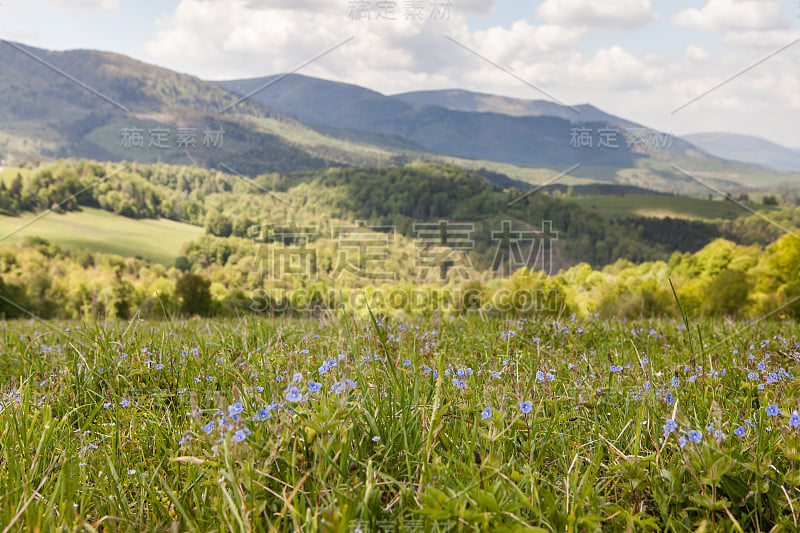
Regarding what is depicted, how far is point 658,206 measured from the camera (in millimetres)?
145000

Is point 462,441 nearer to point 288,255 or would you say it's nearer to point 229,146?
point 288,255

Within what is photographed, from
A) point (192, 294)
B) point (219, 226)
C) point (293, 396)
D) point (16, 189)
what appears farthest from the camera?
point (16, 189)

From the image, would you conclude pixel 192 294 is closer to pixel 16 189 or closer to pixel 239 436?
pixel 239 436

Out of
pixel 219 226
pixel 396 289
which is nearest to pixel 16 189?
pixel 219 226

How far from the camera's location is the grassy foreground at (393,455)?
1.51 metres

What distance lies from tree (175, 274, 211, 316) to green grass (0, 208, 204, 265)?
261ft

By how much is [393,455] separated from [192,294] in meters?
58.7

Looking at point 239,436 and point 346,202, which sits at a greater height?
point 346,202

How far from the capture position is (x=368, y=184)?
158250 millimetres

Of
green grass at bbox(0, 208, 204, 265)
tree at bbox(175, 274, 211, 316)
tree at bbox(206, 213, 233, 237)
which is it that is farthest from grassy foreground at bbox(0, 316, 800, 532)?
green grass at bbox(0, 208, 204, 265)

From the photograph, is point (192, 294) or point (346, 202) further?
point (346, 202)

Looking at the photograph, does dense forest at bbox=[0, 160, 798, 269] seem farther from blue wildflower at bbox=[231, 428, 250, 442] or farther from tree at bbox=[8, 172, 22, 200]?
blue wildflower at bbox=[231, 428, 250, 442]

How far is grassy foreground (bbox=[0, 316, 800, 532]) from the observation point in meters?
1.51

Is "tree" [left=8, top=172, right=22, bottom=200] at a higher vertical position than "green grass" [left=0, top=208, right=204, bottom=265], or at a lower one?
higher
